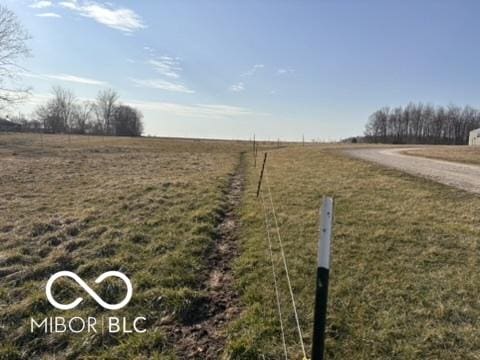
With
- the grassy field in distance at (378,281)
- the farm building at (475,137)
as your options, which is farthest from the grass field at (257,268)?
the farm building at (475,137)

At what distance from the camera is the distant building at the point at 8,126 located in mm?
75625

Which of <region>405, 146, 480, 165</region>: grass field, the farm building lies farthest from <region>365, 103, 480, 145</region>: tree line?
<region>405, 146, 480, 165</region>: grass field

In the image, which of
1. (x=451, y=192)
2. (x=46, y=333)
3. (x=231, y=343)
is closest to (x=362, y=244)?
(x=231, y=343)

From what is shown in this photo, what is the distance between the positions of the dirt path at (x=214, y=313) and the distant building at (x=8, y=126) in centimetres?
→ 9002

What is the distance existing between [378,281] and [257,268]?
1.65 meters

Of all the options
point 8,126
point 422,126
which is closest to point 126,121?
point 8,126

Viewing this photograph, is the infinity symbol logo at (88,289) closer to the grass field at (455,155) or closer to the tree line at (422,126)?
the grass field at (455,155)

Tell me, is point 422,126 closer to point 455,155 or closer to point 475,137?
point 475,137

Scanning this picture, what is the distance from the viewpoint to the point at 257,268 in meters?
4.53

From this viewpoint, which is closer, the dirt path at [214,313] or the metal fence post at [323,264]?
the metal fence post at [323,264]

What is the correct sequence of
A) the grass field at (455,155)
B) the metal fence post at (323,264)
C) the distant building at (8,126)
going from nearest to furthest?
the metal fence post at (323,264) → the grass field at (455,155) → the distant building at (8,126)

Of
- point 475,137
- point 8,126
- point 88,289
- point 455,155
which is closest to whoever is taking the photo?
point 88,289

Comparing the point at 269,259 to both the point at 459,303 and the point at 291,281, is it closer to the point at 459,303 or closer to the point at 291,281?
the point at 291,281

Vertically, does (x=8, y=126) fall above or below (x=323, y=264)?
above
